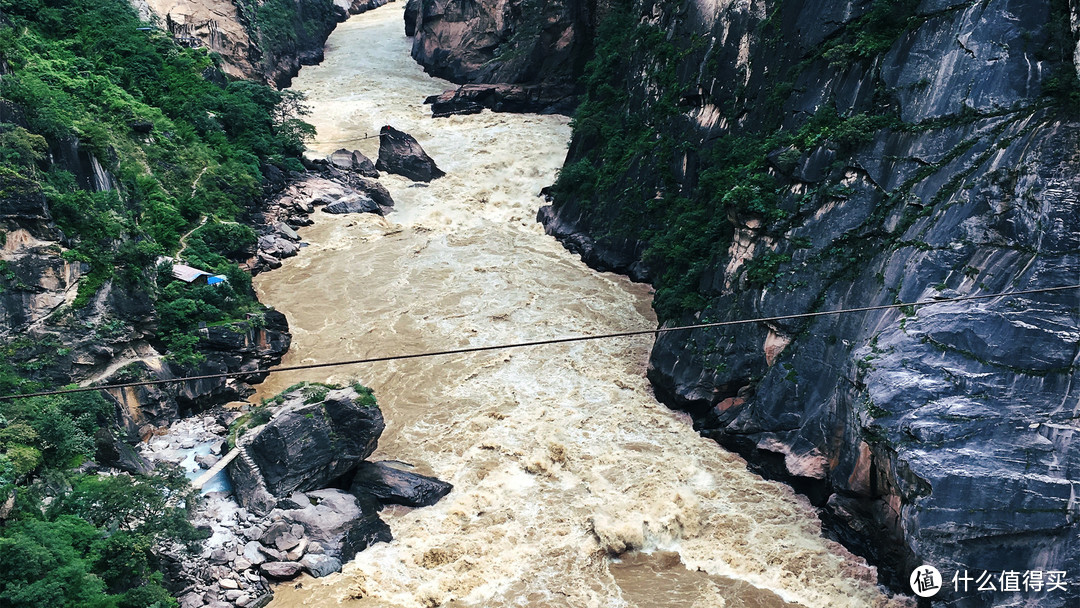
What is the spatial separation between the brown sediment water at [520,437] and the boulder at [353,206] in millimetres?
552

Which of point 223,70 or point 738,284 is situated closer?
point 738,284

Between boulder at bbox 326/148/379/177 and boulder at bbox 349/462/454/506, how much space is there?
18.6 meters

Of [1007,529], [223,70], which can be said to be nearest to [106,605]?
[1007,529]

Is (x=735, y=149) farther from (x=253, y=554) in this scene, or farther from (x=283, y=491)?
(x=253, y=554)

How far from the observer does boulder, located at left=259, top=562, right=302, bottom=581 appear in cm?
1407

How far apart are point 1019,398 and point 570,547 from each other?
25.7 ft

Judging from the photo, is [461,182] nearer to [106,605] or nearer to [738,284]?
[738,284]

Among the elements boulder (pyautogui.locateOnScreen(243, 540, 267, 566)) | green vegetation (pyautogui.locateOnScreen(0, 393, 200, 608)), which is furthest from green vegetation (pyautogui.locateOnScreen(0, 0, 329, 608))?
boulder (pyautogui.locateOnScreen(243, 540, 267, 566))

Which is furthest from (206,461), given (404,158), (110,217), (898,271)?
(404,158)

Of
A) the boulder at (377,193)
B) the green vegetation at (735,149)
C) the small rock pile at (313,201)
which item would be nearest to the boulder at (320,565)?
the green vegetation at (735,149)

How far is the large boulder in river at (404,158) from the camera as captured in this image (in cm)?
3309

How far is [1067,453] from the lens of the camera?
12.3 m

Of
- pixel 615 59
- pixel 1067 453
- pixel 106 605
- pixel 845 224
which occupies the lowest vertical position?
A: pixel 106 605

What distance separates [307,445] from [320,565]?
2475 mm
